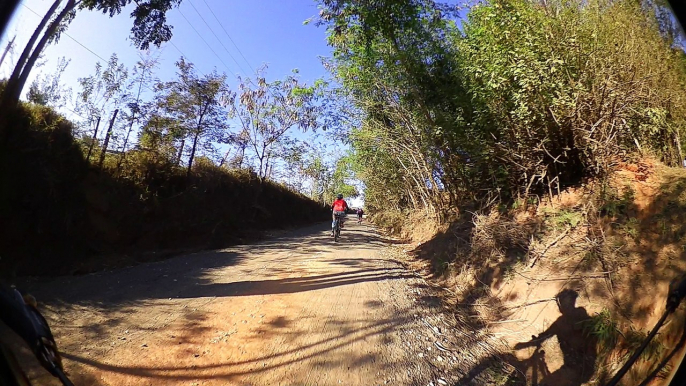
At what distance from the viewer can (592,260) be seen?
3883mm

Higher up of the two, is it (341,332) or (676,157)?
(676,157)

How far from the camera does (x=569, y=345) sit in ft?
11.1

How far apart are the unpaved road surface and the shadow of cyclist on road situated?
88 centimetres

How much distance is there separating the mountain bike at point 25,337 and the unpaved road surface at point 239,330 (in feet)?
0.35

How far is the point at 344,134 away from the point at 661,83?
11965 mm

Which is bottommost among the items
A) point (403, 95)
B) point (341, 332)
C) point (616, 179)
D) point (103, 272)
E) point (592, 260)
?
point (341, 332)

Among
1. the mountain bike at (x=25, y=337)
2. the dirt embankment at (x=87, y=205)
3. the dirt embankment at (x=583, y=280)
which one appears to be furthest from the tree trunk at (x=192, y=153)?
the mountain bike at (x=25, y=337)

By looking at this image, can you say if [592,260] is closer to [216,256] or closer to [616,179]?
[616,179]

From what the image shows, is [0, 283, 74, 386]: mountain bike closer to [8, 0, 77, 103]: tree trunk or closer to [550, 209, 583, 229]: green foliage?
[8, 0, 77, 103]: tree trunk

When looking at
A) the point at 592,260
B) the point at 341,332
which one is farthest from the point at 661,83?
the point at 341,332

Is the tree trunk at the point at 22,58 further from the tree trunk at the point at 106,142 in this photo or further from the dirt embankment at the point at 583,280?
the tree trunk at the point at 106,142

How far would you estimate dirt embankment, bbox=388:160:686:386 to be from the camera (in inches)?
118

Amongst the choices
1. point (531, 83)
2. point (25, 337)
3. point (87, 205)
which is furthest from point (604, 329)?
point (87, 205)

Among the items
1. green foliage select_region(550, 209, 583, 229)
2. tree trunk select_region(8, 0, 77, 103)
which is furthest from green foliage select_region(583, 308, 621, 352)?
tree trunk select_region(8, 0, 77, 103)
